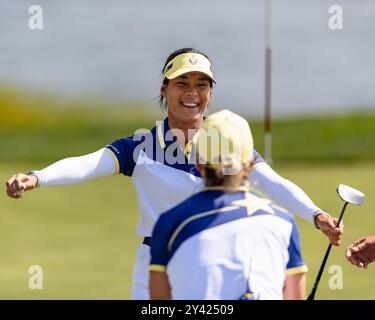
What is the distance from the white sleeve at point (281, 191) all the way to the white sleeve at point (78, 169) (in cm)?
72

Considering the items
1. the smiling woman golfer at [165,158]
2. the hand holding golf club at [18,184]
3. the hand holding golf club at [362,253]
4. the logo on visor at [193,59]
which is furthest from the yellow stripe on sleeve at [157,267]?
the hand holding golf club at [362,253]

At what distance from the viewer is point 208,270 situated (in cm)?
329

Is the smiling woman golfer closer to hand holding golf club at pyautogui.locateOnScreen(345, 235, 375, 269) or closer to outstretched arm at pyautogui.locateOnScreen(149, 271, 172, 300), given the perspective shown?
hand holding golf club at pyautogui.locateOnScreen(345, 235, 375, 269)

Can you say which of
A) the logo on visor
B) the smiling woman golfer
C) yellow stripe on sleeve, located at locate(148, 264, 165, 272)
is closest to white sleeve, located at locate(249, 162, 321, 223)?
the smiling woman golfer

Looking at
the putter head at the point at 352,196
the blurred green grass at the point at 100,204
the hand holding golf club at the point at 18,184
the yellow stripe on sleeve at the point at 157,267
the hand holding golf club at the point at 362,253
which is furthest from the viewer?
the blurred green grass at the point at 100,204

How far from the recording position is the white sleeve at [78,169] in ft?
14.6

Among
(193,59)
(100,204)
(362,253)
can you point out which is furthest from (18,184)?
(100,204)

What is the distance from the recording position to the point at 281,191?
4.51m

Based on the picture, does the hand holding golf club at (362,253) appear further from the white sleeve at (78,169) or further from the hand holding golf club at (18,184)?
the hand holding golf club at (18,184)

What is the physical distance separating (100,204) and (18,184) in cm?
1186

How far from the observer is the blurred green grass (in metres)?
10.2

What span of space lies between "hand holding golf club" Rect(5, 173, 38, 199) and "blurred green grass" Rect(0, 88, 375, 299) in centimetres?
529
